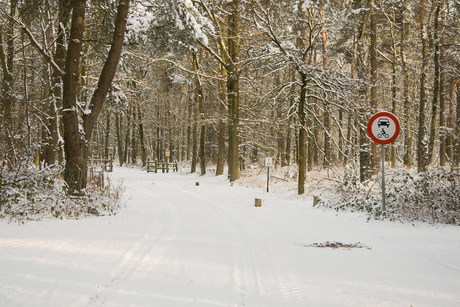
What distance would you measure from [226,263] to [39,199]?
5422mm

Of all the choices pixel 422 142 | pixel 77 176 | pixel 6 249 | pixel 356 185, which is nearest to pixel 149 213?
pixel 77 176

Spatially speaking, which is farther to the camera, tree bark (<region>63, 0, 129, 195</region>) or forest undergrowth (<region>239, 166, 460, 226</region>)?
tree bark (<region>63, 0, 129, 195</region>)

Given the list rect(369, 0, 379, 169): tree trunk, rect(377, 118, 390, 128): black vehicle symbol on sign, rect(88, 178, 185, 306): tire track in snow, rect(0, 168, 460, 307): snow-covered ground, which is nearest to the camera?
rect(0, 168, 460, 307): snow-covered ground

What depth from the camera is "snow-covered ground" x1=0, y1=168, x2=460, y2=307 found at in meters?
3.55

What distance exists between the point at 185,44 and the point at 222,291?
413 inches

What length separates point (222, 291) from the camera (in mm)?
3732

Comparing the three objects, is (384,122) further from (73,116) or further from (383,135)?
(73,116)

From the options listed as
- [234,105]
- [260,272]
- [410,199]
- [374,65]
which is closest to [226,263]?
[260,272]

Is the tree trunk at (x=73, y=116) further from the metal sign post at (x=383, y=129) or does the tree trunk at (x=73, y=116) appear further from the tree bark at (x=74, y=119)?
the metal sign post at (x=383, y=129)

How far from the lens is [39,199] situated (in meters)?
7.73

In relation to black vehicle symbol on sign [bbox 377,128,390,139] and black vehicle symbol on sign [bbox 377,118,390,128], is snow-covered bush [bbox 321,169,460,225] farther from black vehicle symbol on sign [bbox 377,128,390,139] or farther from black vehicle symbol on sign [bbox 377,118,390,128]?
→ black vehicle symbol on sign [bbox 377,118,390,128]

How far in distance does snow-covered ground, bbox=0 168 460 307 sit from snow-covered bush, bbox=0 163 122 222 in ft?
1.48

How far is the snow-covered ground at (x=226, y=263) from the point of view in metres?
3.55

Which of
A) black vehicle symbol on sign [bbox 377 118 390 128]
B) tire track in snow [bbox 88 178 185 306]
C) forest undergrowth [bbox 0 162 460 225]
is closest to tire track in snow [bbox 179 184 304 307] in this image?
tire track in snow [bbox 88 178 185 306]
